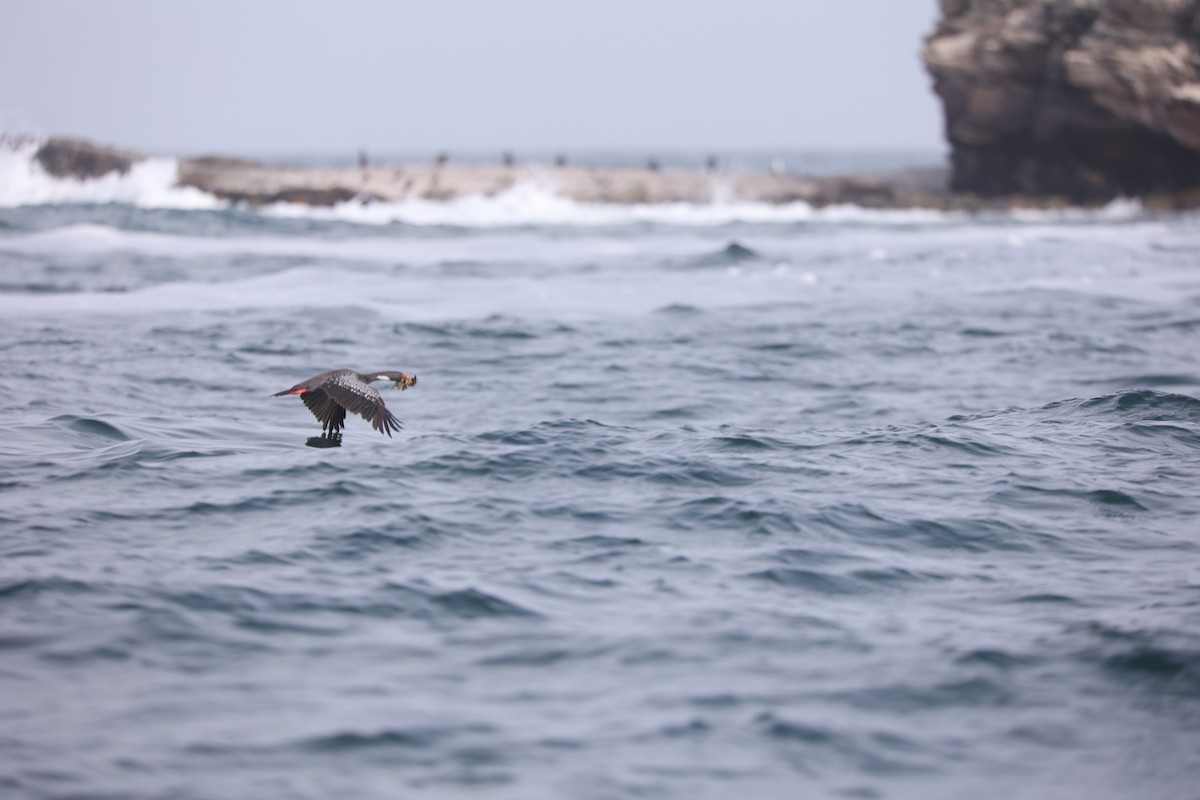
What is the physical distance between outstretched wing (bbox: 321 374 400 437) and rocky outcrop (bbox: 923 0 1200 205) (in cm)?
4012

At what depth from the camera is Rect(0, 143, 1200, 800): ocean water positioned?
6.52 meters

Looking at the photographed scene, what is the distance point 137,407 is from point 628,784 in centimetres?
1056

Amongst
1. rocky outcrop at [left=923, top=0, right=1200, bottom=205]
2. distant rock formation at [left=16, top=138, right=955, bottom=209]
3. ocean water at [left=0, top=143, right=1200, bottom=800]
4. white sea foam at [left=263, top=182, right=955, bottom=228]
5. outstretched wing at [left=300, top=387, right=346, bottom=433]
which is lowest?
ocean water at [left=0, top=143, right=1200, bottom=800]

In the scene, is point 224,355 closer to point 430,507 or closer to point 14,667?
point 430,507

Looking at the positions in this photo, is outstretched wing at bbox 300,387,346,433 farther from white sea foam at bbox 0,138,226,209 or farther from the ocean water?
white sea foam at bbox 0,138,226,209

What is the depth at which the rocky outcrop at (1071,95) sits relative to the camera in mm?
45312

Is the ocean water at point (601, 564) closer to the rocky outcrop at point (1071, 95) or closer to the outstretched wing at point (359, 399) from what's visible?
the outstretched wing at point (359, 399)

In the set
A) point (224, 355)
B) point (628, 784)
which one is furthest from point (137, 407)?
point (628, 784)

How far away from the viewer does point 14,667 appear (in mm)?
7336

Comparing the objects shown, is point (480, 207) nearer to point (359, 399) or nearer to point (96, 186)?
point (96, 186)

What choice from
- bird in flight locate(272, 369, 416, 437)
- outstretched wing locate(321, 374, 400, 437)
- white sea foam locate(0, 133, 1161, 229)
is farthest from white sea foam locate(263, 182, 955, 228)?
outstretched wing locate(321, 374, 400, 437)

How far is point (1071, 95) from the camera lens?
4691cm

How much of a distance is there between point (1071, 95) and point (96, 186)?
120ft

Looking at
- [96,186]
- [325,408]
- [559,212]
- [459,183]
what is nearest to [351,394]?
[325,408]
